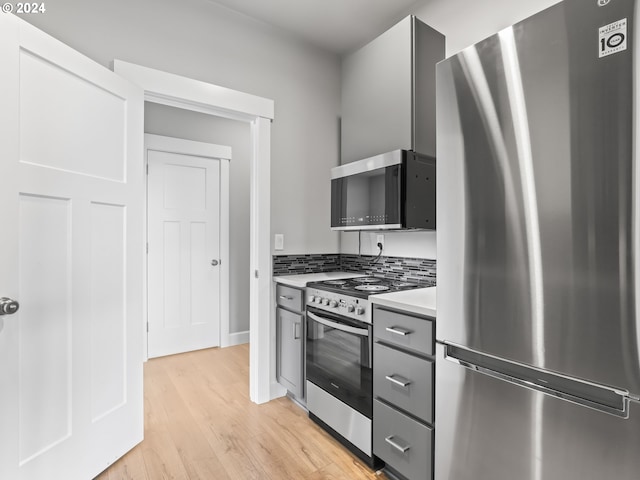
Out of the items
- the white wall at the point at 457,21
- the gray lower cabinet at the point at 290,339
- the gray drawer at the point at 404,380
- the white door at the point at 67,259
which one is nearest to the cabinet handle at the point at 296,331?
the gray lower cabinet at the point at 290,339

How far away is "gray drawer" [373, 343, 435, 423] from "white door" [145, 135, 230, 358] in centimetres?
250

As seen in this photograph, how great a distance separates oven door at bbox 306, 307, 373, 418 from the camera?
1793 millimetres

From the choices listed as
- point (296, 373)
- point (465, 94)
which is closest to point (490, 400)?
point (465, 94)

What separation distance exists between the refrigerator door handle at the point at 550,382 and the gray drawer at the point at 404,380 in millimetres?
225

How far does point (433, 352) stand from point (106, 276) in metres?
1.64

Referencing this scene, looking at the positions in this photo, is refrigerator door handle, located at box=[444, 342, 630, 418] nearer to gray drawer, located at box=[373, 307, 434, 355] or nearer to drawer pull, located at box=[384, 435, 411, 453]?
gray drawer, located at box=[373, 307, 434, 355]

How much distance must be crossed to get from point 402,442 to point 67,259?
175 cm

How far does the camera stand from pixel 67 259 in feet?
5.22

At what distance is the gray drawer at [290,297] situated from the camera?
2312 millimetres

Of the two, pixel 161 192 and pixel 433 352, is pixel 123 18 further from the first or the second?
pixel 433 352

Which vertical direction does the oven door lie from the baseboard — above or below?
above

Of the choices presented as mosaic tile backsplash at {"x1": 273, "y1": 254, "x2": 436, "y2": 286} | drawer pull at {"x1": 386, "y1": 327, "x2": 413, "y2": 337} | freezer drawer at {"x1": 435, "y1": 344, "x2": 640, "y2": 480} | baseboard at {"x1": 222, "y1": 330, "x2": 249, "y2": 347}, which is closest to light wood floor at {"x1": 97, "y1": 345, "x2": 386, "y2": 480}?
freezer drawer at {"x1": 435, "y1": 344, "x2": 640, "y2": 480}

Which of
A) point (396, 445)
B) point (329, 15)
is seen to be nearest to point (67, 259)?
point (396, 445)

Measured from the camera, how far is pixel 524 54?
1078mm
